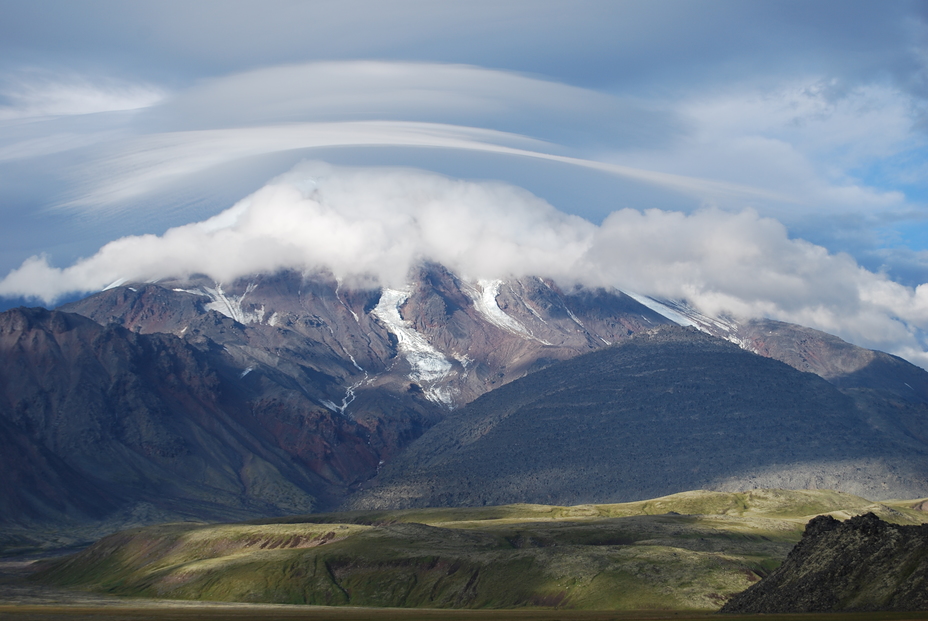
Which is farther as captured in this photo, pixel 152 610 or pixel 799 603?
pixel 152 610

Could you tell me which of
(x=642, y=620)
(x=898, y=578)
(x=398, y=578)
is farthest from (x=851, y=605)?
(x=398, y=578)

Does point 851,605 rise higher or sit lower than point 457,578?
higher

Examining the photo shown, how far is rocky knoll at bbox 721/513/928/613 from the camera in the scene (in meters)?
96.8

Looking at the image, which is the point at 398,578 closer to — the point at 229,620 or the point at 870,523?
the point at 229,620

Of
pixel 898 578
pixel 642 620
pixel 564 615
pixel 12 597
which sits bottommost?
pixel 12 597

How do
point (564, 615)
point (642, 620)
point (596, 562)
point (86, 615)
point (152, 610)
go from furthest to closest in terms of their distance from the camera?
point (596, 562) → point (152, 610) → point (86, 615) → point (564, 615) → point (642, 620)

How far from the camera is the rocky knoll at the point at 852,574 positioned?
96.8m

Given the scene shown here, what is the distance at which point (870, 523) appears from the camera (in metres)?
109

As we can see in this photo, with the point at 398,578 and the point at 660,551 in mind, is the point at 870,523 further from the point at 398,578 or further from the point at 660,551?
the point at 398,578

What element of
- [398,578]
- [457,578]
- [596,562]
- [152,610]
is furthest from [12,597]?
[596,562]

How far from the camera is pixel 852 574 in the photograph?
341ft

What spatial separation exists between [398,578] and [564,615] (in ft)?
244

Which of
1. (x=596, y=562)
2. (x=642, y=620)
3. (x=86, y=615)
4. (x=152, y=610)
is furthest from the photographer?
(x=596, y=562)

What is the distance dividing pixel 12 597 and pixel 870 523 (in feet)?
551
